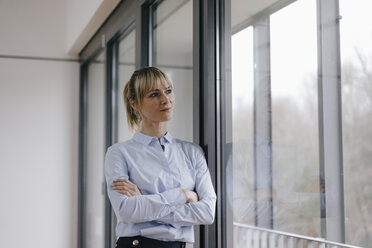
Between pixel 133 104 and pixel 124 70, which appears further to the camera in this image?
pixel 124 70

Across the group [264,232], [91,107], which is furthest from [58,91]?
[264,232]


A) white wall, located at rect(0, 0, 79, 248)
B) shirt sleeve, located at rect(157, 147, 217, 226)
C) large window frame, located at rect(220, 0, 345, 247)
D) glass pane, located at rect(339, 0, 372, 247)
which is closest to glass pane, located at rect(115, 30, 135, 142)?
shirt sleeve, located at rect(157, 147, 217, 226)

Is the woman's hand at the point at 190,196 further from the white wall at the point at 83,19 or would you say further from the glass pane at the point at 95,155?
the glass pane at the point at 95,155

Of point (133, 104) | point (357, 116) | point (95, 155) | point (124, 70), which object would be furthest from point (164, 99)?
point (95, 155)

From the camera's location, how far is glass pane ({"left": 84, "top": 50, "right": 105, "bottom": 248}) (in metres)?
3.88

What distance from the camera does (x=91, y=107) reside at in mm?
4457

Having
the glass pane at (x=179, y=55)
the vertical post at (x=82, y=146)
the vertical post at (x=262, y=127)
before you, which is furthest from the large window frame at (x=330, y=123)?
the vertical post at (x=82, y=146)

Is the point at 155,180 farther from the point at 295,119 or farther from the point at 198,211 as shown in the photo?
the point at 295,119

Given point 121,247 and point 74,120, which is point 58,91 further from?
point 121,247

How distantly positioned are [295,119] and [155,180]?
1.74ft

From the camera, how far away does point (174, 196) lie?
163 centimetres

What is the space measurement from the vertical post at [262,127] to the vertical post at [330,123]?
289mm

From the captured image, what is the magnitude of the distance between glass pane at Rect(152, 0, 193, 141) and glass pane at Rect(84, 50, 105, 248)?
57.0 inches

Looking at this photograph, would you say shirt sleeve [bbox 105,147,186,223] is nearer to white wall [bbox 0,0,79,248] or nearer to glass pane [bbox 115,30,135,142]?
glass pane [bbox 115,30,135,142]
